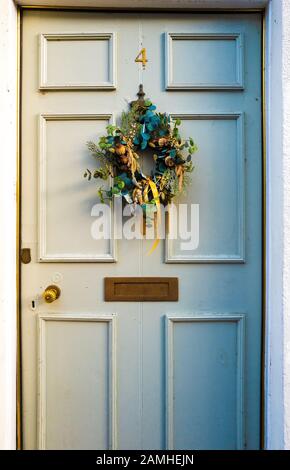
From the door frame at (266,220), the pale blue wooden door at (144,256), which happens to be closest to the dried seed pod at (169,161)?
the pale blue wooden door at (144,256)

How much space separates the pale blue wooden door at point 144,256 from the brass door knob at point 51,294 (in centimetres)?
4

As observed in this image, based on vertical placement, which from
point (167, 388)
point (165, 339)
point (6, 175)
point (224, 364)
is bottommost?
point (167, 388)

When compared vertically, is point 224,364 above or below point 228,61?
below

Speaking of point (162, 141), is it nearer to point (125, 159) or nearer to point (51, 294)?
point (125, 159)

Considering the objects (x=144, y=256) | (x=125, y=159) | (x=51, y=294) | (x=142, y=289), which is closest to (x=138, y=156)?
(x=125, y=159)

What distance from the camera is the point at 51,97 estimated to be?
167cm

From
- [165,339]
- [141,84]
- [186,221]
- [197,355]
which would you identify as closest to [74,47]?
Result: [141,84]

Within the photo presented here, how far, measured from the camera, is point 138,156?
1.63 m

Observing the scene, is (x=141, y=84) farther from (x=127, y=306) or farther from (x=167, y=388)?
(x=167, y=388)

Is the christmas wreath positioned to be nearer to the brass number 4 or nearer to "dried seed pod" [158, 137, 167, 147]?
"dried seed pod" [158, 137, 167, 147]

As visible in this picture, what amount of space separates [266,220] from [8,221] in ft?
3.91

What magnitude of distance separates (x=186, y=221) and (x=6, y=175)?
0.85 m

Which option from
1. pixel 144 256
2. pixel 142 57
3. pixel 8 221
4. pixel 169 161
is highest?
pixel 142 57

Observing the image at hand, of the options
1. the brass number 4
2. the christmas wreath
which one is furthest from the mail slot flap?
the brass number 4
